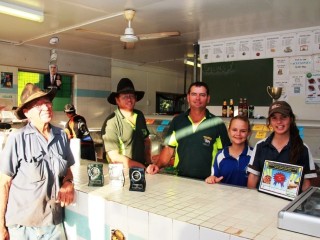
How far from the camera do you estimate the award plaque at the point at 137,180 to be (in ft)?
5.93

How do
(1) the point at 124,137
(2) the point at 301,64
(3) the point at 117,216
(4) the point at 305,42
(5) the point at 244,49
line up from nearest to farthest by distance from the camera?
(3) the point at 117,216 → (1) the point at 124,137 → (4) the point at 305,42 → (2) the point at 301,64 → (5) the point at 244,49

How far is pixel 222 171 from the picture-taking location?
7.34ft

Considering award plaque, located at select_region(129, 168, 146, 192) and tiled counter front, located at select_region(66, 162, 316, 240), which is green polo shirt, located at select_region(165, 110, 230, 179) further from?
award plaque, located at select_region(129, 168, 146, 192)

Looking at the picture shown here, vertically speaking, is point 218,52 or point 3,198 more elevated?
point 218,52

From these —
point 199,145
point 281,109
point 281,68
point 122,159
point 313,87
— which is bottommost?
point 122,159

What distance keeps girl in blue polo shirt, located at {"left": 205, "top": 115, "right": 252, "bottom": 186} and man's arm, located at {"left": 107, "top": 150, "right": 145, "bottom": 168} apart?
685 mm

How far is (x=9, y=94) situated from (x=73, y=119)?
1738 millimetres

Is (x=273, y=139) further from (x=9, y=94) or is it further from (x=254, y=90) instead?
(x=9, y=94)

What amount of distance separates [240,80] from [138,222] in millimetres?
4410

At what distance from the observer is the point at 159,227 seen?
1.44 meters

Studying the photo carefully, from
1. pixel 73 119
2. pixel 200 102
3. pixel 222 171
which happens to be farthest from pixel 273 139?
pixel 73 119

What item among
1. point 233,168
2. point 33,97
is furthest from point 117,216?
point 233,168

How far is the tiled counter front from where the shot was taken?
1.30 meters

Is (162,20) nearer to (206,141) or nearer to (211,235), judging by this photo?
(206,141)
